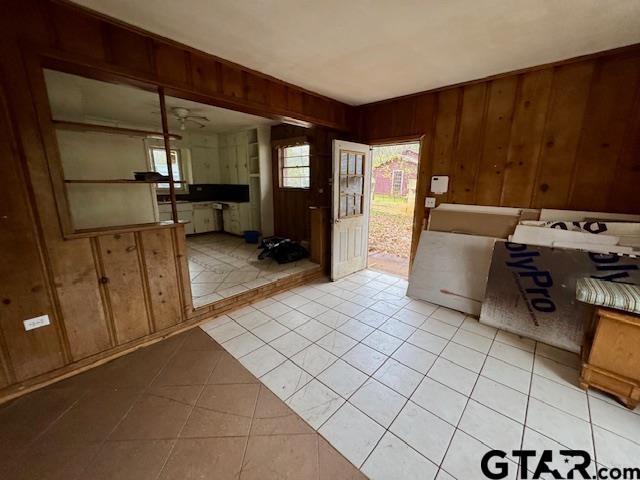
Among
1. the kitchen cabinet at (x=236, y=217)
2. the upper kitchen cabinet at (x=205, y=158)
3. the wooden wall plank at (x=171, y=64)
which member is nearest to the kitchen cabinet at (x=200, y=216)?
the kitchen cabinet at (x=236, y=217)

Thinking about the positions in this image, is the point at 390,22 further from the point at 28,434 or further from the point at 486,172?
the point at 28,434

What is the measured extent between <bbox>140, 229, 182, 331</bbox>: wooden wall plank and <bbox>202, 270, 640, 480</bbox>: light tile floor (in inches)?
15.6

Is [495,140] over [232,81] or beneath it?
beneath

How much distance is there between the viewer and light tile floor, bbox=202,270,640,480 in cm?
143

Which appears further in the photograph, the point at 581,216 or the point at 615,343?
the point at 581,216

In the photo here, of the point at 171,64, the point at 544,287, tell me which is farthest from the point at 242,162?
the point at 544,287

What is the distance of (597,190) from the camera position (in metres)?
2.38

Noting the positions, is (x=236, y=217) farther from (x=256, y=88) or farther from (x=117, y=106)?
(x=256, y=88)

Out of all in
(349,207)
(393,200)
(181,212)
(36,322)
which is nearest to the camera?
(36,322)

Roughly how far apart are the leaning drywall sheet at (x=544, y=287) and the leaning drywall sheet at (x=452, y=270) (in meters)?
0.16

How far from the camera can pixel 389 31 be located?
1.92 meters

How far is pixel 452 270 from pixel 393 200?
6.00 meters

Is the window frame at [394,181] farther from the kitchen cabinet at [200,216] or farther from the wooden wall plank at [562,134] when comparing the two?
the wooden wall plank at [562,134]

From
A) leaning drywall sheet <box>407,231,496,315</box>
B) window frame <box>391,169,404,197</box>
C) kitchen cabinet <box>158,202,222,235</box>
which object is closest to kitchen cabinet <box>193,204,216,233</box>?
kitchen cabinet <box>158,202,222,235</box>
